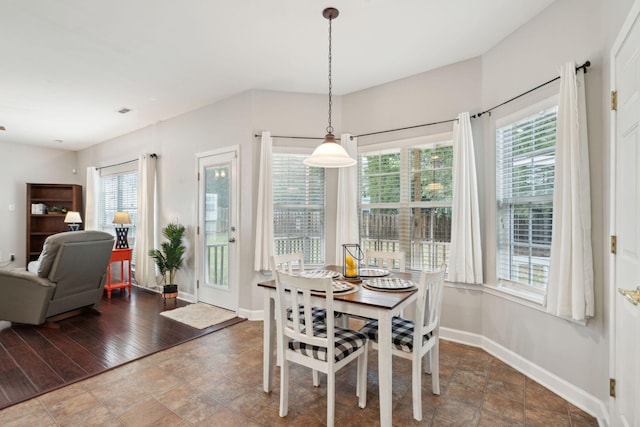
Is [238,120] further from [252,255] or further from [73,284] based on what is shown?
[73,284]

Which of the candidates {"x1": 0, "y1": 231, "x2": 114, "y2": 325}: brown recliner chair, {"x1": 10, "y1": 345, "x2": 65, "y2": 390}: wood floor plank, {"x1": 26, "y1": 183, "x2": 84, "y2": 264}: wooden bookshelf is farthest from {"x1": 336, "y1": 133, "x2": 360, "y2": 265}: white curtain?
{"x1": 26, "y1": 183, "x2": 84, "y2": 264}: wooden bookshelf

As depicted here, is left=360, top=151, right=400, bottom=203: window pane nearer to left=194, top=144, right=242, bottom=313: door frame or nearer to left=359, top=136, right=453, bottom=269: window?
left=359, top=136, right=453, bottom=269: window

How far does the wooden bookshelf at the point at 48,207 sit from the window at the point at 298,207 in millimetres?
5813

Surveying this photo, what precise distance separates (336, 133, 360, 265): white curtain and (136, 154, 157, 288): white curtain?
3.39m

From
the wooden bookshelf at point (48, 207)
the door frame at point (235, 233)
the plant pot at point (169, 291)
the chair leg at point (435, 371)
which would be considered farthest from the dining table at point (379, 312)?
the wooden bookshelf at point (48, 207)

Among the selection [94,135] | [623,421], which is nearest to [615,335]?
[623,421]

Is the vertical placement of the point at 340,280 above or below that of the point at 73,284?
above

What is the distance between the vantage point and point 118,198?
6.21 m

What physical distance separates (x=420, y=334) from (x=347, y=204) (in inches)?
79.7

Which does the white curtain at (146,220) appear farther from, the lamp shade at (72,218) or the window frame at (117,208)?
the lamp shade at (72,218)

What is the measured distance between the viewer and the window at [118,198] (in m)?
5.84

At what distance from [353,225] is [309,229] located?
0.63 m

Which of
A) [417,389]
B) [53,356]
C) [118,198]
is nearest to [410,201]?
[417,389]

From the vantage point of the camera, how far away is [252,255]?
3.91 m
